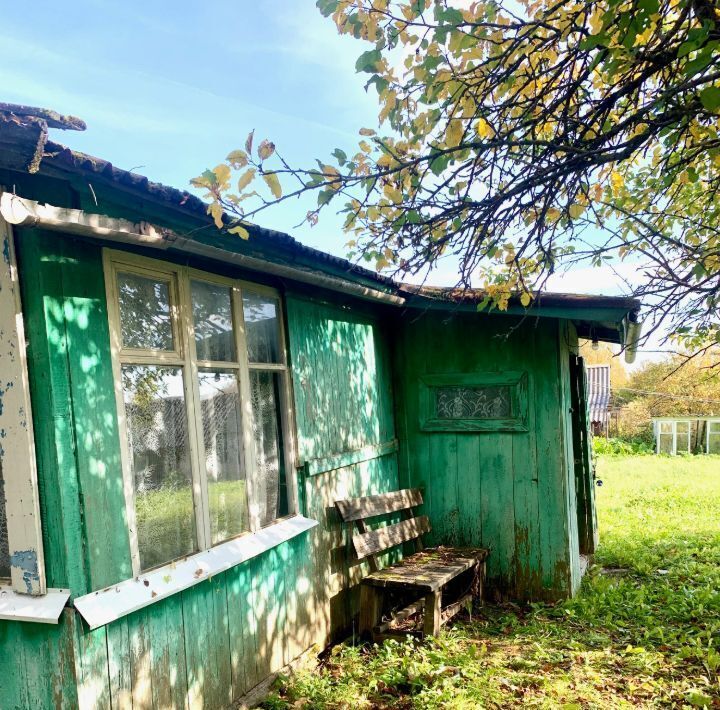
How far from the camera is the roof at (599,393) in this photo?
21.6 meters

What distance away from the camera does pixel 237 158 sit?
2.21 m

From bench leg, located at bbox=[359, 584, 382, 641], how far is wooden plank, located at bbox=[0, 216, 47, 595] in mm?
2773

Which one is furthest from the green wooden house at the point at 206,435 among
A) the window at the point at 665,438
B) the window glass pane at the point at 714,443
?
the window glass pane at the point at 714,443

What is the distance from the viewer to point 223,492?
3.42 m

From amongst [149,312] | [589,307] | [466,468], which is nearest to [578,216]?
[589,307]

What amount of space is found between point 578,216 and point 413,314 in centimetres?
301

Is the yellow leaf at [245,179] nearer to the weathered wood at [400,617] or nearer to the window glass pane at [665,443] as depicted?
the weathered wood at [400,617]

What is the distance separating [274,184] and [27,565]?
2105 mm

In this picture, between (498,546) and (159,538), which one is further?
(498,546)

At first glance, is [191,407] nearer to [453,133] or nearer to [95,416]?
[95,416]

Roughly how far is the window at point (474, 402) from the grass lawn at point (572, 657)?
1842 millimetres

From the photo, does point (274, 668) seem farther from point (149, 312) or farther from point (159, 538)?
point (149, 312)

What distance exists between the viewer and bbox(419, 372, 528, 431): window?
5453 millimetres

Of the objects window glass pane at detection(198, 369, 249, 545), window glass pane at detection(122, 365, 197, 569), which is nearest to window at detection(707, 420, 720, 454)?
window glass pane at detection(198, 369, 249, 545)
